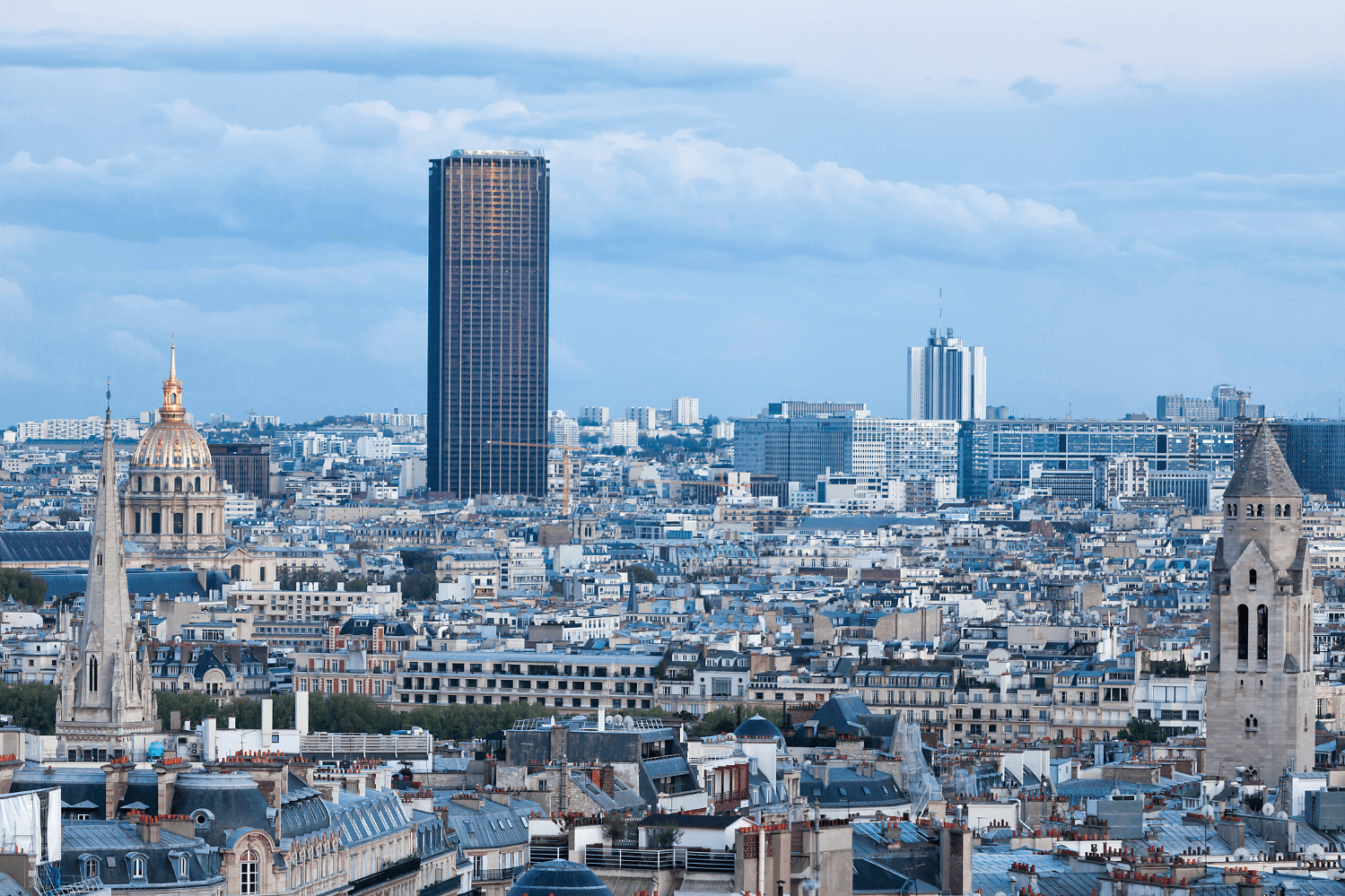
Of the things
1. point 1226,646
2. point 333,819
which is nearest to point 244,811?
point 333,819

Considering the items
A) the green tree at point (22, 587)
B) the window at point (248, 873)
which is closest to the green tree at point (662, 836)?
the window at point (248, 873)

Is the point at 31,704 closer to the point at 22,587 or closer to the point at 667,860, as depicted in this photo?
the point at 667,860

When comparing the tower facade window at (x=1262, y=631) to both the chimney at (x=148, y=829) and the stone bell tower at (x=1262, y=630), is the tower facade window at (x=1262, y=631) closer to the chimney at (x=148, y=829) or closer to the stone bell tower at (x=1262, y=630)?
the stone bell tower at (x=1262, y=630)

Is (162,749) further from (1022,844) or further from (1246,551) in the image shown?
→ (1246,551)

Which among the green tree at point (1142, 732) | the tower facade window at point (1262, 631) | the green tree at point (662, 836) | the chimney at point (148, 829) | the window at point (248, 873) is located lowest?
the green tree at point (1142, 732)

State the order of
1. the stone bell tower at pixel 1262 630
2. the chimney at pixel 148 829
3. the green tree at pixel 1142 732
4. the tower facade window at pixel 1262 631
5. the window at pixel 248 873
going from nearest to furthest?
the chimney at pixel 148 829 < the window at pixel 248 873 < the stone bell tower at pixel 1262 630 < the tower facade window at pixel 1262 631 < the green tree at pixel 1142 732

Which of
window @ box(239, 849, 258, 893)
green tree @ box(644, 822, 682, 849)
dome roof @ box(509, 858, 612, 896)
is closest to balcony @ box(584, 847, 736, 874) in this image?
green tree @ box(644, 822, 682, 849)

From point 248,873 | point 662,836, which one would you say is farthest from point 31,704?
point 662,836
